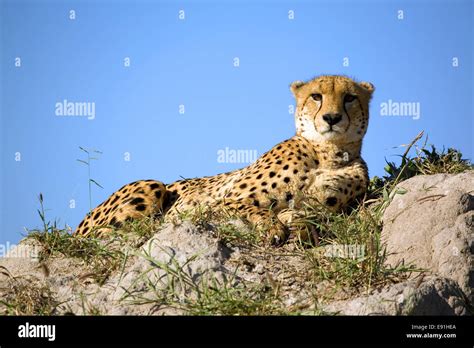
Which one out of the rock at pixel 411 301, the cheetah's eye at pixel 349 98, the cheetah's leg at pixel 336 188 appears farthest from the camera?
the cheetah's eye at pixel 349 98

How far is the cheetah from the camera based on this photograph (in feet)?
23.5

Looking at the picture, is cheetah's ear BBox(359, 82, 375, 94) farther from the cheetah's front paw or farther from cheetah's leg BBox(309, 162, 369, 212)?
the cheetah's front paw

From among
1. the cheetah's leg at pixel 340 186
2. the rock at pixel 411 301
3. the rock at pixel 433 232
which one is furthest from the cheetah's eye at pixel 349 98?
the rock at pixel 411 301

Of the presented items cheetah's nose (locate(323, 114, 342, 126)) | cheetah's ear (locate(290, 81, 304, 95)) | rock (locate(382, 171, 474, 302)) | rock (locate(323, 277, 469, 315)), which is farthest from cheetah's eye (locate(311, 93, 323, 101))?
rock (locate(323, 277, 469, 315))

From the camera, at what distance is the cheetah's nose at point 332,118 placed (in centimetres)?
730

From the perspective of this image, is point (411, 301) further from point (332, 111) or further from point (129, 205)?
point (129, 205)

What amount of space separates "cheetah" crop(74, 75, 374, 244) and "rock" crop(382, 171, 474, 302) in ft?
3.57

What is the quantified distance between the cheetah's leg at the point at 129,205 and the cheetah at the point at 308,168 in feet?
0.04

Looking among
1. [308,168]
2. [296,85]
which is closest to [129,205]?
[308,168]

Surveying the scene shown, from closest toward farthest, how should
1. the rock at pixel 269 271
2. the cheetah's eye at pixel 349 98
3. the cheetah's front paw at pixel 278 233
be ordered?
the rock at pixel 269 271 → the cheetah's front paw at pixel 278 233 → the cheetah's eye at pixel 349 98

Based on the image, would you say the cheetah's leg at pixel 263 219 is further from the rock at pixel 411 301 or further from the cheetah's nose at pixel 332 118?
the rock at pixel 411 301

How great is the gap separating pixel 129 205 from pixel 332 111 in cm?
207

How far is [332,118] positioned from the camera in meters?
7.30

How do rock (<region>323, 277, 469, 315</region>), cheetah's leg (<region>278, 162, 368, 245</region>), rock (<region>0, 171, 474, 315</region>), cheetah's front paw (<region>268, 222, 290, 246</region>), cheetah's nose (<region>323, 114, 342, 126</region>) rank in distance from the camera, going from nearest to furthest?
rock (<region>323, 277, 469, 315</region>) → rock (<region>0, 171, 474, 315</region>) → cheetah's front paw (<region>268, 222, 290, 246</region>) → cheetah's leg (<region>278, 162, 368, 245</region>) → cheetah's nose (<region>323, 114, 342, 126</region>)
